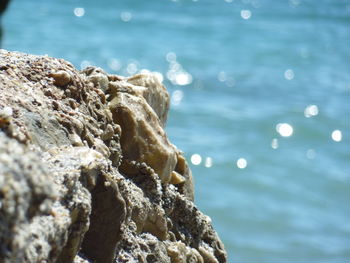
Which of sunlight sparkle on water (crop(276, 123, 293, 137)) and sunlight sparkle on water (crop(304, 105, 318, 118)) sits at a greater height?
sunlight sparkle on water (crop(304, 105, 318, 118))

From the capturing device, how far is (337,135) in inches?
323

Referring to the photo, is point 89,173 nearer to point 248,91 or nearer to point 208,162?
point 208,162

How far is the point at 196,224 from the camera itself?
2.45 metres

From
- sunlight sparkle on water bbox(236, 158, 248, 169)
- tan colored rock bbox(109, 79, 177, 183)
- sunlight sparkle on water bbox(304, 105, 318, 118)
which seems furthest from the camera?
sunlight sparkle on water bbox(304, 105, 318, 118)

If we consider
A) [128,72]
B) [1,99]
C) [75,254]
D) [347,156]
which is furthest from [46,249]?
[128,72]

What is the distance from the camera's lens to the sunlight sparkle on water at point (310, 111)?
8.74 metres

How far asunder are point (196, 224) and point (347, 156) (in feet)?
17.8

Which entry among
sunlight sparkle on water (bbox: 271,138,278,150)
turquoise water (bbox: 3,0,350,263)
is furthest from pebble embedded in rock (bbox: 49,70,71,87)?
sunlight sparkle on water (bbox: 271,138,278,150)

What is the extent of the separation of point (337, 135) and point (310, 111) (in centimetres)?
73

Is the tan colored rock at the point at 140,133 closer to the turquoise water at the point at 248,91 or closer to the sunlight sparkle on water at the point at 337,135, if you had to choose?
the turquoise water at the point at 248,91

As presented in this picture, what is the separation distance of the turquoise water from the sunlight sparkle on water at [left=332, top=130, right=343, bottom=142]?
0.04 feet

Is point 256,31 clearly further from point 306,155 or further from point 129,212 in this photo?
point 129,212

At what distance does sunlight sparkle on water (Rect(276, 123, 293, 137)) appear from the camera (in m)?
8.24

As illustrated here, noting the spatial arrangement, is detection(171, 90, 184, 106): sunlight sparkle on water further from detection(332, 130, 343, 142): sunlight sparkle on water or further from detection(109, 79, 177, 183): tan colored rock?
detection(109, 79, 177, 183): tan colored rock
